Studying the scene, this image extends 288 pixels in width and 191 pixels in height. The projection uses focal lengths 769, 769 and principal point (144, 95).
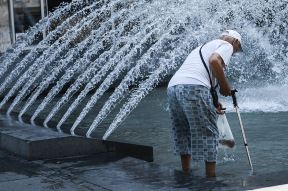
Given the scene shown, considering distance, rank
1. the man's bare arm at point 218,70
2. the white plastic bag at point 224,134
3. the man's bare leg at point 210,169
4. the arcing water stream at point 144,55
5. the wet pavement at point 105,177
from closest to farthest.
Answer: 1. the wet pavement at point 105,177
2. the man's bare arm at point 218,70
3. the man's bare leg at point 210,169
4. the white plastic bag at point 224,134
5. the arcing water stream at point 144,55

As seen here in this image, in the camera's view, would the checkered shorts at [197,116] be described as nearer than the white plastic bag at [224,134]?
Yes

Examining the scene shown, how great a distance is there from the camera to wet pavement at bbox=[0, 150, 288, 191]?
24.1ft

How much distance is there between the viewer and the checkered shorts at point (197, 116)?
25.4 feet

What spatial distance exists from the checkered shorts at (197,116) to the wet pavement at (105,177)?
0.28 m

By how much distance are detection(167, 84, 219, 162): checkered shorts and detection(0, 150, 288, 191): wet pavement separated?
0.92 ft

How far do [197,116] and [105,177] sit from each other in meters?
1.14

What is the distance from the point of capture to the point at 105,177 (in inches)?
311

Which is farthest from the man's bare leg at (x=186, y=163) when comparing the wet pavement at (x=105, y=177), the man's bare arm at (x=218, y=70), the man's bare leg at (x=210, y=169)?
the man's bare arm at (x=218, y=70)

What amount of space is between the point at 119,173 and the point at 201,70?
1.39 m

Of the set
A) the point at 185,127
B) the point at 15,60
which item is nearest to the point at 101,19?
the point at 15,60

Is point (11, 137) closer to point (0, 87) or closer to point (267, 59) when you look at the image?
point (0, 87)

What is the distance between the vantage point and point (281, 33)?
20656mm

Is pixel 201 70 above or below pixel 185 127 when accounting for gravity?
above

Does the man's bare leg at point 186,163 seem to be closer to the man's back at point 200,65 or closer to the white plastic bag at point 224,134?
the white plastic bag at point 224,134
